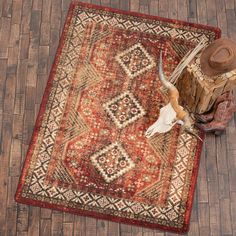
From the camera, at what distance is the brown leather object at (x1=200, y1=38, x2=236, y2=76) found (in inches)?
118

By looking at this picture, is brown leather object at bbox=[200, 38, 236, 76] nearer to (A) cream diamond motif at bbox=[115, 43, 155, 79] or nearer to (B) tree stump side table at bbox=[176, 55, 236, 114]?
(B) tree stump side table at bbox=[176, 55, 236, 114]

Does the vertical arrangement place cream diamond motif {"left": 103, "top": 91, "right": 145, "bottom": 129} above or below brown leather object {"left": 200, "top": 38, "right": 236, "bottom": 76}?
below

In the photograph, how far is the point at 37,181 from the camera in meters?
3.60

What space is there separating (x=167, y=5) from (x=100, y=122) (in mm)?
1395

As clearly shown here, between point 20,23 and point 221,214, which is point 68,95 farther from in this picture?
point 221,214

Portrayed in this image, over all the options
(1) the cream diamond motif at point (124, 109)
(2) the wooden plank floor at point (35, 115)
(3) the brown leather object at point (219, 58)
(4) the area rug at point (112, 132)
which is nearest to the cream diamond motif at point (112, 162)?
(4) the area rug at point (112, 132)

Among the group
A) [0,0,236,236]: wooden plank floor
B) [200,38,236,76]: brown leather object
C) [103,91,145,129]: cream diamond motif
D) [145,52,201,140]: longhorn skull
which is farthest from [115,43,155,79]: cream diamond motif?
[200,38,236,76]: brown leather object

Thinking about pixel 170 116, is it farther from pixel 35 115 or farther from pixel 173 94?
pixel 35 115

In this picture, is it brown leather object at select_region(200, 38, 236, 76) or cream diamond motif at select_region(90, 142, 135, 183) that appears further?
cream diamond motif at select_region(90, 142, 135, 183)

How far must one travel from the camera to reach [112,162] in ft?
12.0

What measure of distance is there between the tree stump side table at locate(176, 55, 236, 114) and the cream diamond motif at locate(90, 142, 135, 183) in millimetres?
740

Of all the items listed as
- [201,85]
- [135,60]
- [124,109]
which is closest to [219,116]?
→ [201,85]

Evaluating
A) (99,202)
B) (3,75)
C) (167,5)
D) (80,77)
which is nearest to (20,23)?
(3,75)

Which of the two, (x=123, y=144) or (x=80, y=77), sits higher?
(x=80, y=77)
